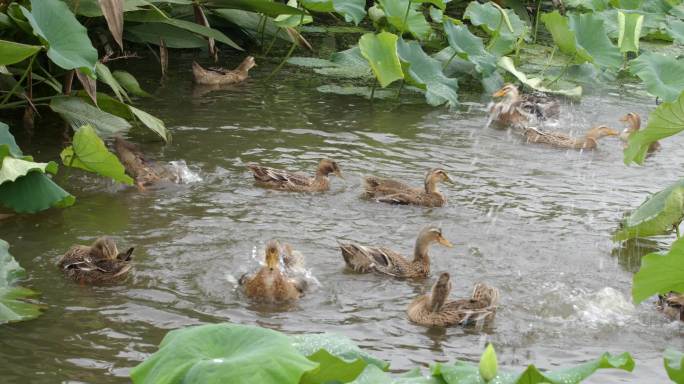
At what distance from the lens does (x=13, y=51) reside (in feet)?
24.7

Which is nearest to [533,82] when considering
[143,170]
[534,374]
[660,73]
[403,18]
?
[403,18]

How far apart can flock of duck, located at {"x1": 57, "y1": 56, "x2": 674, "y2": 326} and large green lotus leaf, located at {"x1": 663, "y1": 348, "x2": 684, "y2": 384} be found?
Result: 7.18ft

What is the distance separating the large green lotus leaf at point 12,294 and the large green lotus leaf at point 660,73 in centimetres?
634

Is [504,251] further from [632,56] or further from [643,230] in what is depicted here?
[632,56]

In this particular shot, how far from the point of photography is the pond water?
607cm

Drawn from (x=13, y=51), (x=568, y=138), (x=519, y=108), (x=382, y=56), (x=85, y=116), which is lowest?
(x=568, y=138)

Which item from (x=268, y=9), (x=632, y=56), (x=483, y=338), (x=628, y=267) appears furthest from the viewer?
(x=632, y=56)

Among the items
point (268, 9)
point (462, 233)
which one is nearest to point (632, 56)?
point (268, 9)

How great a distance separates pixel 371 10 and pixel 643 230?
674 centimetres

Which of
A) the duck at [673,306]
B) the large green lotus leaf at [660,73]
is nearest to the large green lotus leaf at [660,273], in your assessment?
the duck at [673,306]

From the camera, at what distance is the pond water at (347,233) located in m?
6.07

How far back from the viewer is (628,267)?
7496mm

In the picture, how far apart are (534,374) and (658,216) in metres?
3.82

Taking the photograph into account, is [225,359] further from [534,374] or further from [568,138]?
[568,138]
